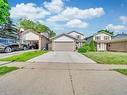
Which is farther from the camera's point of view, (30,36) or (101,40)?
(30,36)

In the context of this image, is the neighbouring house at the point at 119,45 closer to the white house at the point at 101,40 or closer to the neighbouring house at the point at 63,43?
the white house at the point at 101,40

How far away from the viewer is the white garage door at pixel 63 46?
173 feet

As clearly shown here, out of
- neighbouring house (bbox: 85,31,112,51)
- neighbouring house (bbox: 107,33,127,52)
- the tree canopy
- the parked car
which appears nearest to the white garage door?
neighbouring house (bbox: 107,33,127,52)

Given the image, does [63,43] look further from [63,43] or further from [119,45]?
[119,45]

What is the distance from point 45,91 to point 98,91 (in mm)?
1750

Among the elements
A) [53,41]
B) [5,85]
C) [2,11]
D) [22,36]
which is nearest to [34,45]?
[22,36]

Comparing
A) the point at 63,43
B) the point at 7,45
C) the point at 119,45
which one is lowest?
the point at 119,45

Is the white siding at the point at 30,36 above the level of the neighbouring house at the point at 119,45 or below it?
above

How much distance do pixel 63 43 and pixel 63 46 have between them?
0.71 metres

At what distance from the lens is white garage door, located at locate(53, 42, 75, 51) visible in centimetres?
5262

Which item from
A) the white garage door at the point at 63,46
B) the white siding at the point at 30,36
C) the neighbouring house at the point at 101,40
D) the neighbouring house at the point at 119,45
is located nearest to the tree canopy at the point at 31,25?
the white siding at the point at 30,36

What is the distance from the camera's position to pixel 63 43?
5297cm

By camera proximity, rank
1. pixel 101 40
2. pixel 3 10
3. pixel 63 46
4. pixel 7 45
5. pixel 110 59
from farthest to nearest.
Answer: pixel 101 40
pixel 63 46
pixel 7 45
pixel 110 59
pixel 3 10

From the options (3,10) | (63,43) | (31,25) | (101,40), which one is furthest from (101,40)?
(3,10)
